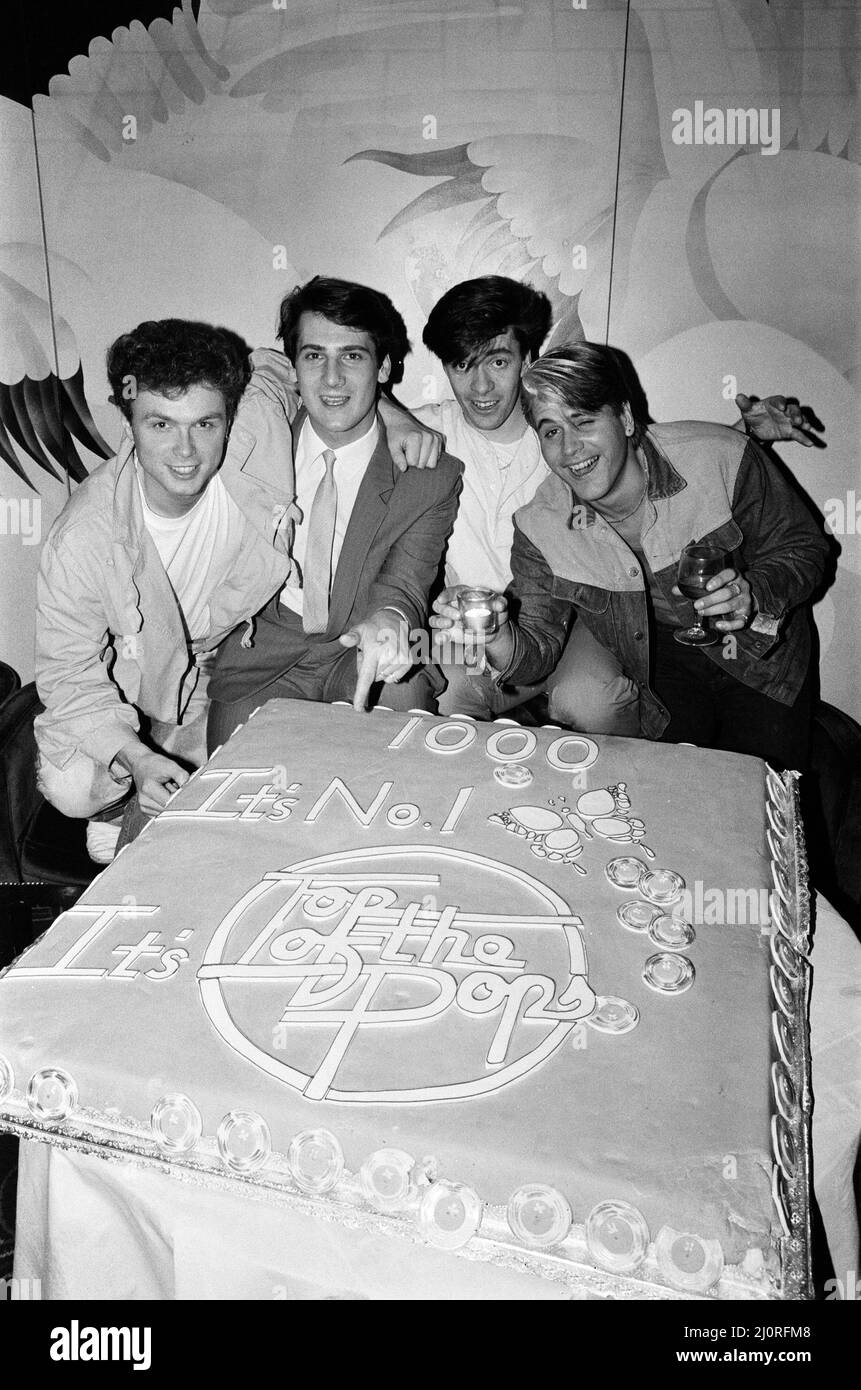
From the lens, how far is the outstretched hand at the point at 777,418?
274cm

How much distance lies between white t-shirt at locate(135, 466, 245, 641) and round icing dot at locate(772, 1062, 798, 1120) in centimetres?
182

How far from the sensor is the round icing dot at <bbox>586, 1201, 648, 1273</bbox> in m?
1.18

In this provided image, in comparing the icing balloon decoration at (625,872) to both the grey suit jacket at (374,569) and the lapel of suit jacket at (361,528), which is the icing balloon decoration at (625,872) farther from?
the lapel of suit jacket at (361,528)

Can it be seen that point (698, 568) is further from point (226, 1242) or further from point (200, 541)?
point (226, 1242)

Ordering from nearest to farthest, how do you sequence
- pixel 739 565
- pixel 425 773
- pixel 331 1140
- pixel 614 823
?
pixel 331 1140 < pixel 614 823 < pixel 425 773 < pixel 739 565

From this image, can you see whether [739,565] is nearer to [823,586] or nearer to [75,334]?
[823,586]

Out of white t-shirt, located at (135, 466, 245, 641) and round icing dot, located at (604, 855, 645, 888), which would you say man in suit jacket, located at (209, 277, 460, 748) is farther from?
round icing dot, located at (604, 855, 645, 888)

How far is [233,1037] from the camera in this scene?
1396 millimetres

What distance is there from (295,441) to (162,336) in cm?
40

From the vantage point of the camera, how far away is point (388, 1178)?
125 centimetres

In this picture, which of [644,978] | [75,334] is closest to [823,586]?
[644,978]

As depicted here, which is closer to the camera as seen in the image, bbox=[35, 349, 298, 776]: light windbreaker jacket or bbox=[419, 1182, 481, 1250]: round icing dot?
bbox=[419, 1182, 481, 1250]: round icing dot

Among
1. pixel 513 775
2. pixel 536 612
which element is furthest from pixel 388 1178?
pixel 536 612

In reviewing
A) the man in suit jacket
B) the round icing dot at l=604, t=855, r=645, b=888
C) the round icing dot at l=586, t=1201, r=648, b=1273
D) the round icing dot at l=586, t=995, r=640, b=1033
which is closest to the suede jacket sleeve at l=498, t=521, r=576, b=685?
the man in suit jacket
